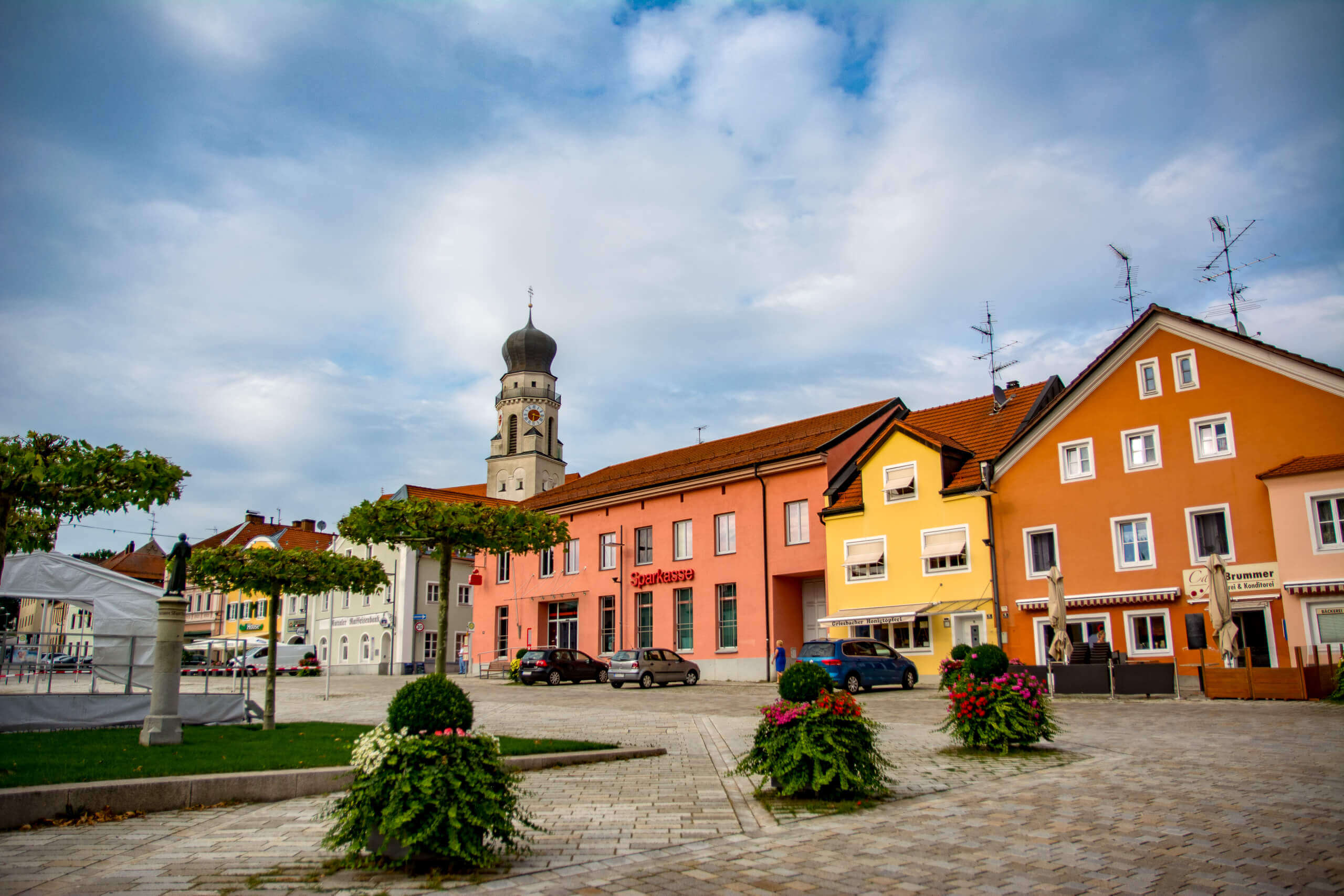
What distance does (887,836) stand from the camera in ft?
23.9

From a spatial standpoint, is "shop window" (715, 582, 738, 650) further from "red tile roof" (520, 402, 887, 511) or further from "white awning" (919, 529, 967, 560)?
"white awning" (919, 529, 967, 560)

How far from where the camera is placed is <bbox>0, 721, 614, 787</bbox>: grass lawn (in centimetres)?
945

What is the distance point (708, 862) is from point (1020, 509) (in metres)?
24.8

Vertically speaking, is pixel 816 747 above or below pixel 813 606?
below

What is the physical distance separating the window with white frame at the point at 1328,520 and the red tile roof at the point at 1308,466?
65 cm

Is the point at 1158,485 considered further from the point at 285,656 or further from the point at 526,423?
the point at 526,423

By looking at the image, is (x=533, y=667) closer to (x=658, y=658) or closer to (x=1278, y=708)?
(x=658, y=658)

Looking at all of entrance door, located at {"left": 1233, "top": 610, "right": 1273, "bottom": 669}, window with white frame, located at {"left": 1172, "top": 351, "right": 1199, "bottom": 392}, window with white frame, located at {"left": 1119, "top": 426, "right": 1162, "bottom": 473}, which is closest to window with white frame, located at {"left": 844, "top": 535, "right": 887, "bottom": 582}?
window with white frame, located at {"left": 1119, "top": 426, "right": 1162, "bottom": 473}

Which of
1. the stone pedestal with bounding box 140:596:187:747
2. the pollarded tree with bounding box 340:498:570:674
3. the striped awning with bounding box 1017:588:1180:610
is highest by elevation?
the pollarded tree with bounding box 340:498:570:674

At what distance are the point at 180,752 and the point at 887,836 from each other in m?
9.33

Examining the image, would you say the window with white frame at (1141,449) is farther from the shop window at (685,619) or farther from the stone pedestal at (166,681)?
the stone pedestal at (166,681)

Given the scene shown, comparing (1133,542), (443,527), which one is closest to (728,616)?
(1133,542)

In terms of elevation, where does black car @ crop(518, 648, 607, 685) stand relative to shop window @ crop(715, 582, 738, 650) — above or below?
below

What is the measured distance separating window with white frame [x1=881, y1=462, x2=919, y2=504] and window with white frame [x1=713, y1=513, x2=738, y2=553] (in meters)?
7.20
